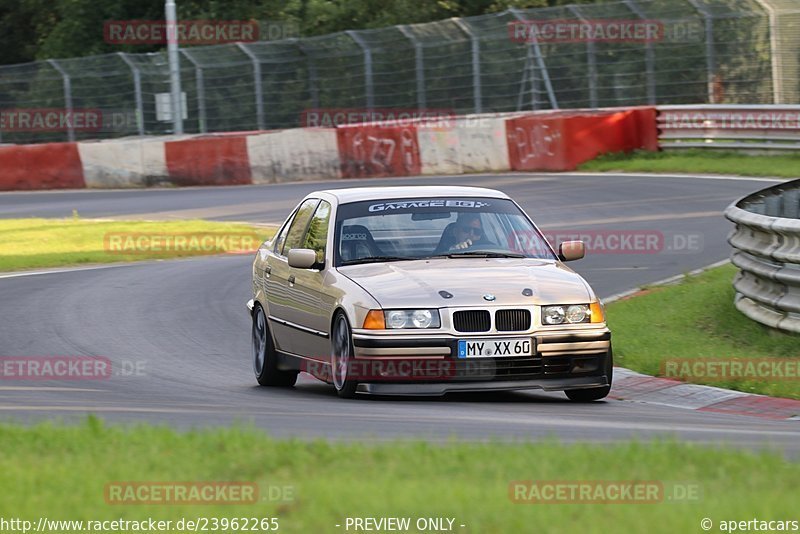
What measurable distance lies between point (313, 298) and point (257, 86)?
26.1 meters

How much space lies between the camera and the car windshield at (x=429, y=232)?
9.79 m

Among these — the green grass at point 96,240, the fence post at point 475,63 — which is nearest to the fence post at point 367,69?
the fence post at point 475,63

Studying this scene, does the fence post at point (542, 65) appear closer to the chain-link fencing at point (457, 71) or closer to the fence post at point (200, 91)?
the chain-link fencing at point (457, 71)

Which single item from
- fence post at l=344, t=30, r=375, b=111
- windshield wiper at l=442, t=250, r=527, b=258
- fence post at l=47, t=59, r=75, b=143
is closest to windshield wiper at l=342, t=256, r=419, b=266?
windshield wiper at l=442, t=250, r=527, b=258

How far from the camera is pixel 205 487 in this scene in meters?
5.38

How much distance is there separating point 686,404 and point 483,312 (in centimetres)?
161

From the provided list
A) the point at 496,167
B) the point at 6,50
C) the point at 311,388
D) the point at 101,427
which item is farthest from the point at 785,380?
the point at 6,50

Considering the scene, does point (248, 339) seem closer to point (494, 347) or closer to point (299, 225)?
point (299, 225)

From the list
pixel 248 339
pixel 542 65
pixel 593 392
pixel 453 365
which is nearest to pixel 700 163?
pixel 542 65

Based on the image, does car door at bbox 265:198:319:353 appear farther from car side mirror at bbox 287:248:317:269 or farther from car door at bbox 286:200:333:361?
car side mirror at bbox 287:248:317:269

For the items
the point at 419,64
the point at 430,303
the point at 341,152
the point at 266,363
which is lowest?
the point at 341,152

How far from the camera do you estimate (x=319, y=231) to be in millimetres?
10258

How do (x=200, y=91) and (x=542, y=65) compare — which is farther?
(x=200, y=91)

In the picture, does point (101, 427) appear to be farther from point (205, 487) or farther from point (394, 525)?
point (394, 525)
